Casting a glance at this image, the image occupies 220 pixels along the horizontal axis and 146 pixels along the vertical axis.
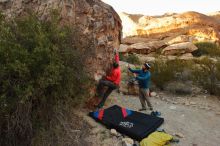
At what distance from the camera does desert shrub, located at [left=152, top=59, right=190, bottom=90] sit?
13.8m

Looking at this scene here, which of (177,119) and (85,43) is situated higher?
(85,43)

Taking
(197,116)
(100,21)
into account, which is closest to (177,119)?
(197,116)

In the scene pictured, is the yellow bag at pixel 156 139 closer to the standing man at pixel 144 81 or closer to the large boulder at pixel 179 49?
the standing man at pixel 144 81

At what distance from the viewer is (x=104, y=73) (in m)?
9.91

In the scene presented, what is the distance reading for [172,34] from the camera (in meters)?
31.0

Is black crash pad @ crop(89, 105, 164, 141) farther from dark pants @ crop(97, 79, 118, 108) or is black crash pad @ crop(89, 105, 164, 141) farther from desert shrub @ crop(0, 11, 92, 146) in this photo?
desert shrub @ crop(0, 11, 92, 146)

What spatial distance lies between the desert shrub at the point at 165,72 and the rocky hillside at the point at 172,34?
789 cm

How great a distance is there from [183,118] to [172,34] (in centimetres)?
2199

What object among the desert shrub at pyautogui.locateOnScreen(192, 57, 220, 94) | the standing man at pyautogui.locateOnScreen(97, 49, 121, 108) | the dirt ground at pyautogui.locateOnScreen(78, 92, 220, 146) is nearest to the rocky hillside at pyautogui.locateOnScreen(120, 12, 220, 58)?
the desert shrub at pyautogui.locateOnScreen(192, 57, 220, 94)

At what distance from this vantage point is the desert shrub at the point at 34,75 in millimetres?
5887

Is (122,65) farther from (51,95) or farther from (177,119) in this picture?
(51,95)

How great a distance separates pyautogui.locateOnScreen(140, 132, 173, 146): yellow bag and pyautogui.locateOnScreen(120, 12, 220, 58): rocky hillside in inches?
617

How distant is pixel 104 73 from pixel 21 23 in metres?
3.86

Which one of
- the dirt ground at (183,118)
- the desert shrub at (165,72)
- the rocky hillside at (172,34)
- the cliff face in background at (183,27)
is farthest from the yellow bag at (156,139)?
the cliff face in background at (183,27)
